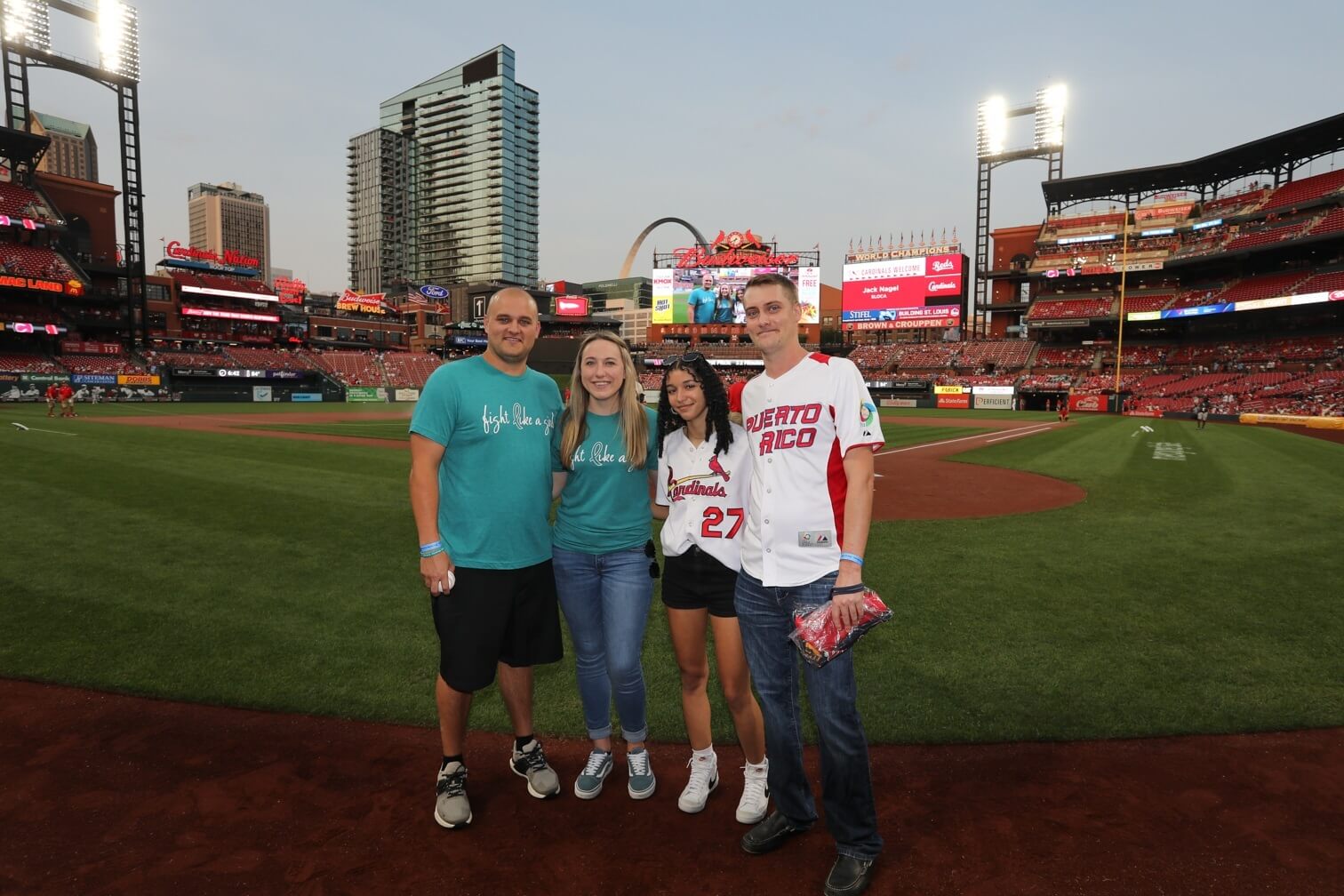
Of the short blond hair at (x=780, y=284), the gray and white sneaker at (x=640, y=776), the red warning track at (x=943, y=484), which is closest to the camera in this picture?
the short blond hair at (x=780, y=284)

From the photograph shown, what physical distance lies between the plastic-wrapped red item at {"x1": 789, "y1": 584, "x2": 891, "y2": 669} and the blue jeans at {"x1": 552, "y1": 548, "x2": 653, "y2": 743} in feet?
2.99

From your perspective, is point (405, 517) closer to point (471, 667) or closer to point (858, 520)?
point (471, 667)

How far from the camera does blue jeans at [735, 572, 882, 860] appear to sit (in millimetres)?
2719

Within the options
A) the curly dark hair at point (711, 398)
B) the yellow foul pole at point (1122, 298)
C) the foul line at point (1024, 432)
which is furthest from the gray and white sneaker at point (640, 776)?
the yellow foul pole at point (1122, 298)

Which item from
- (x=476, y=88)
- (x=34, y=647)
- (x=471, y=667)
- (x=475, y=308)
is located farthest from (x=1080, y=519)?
(x=476, y=88)

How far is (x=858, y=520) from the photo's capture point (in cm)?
262

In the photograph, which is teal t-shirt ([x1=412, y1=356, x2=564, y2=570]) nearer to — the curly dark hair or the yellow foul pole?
the curly dark hair

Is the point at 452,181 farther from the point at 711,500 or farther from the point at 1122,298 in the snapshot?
the point at 711,500

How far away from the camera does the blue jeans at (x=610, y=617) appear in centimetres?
333

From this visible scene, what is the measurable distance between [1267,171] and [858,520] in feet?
244

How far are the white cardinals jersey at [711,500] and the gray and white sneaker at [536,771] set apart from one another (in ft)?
4.45

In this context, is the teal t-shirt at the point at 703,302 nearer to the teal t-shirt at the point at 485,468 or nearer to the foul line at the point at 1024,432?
the foul line at the point at 1024,432

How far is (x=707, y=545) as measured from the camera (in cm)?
314

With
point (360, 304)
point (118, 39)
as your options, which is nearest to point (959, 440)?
point (118, 39)
